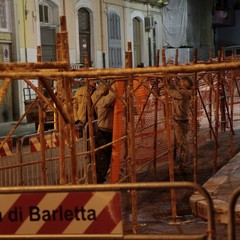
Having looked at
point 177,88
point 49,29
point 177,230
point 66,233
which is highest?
point 49,29

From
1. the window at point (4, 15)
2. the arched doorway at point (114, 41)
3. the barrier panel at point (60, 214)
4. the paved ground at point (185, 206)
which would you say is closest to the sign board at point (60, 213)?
the barrier panel at point (60, 214)

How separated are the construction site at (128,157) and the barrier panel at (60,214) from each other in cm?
1

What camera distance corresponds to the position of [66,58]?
543 cm

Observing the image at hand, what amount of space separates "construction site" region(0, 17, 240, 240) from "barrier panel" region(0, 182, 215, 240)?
0.01m

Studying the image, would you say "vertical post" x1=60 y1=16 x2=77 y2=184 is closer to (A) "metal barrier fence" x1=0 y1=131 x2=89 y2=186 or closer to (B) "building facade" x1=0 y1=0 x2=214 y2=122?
(A) "metal barrier fence" x1=0 y1=131 x2=89 y2=186

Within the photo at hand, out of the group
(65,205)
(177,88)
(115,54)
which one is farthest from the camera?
(115,54)

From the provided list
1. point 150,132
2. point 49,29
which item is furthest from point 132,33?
point 150,132

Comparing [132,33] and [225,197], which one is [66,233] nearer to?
[225,197]

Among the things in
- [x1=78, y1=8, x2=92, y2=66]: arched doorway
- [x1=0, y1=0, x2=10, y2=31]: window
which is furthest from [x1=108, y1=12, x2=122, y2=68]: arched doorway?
[x1=0, y1=0, x2=10, y2=31]: window

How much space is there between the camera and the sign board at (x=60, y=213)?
4172mm

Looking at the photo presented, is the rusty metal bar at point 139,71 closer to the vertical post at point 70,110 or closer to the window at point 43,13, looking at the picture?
the vertical post at point 70,110

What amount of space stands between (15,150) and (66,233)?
16.8 feet

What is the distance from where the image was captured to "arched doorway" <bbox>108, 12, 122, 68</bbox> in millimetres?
25453

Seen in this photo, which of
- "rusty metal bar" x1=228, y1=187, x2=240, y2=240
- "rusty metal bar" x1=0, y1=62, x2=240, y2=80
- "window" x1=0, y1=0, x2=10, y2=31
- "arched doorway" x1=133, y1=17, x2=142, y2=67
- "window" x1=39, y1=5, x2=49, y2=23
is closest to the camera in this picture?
"rusty metal bar" x1=228, y1=187, x2=240, y2=240
